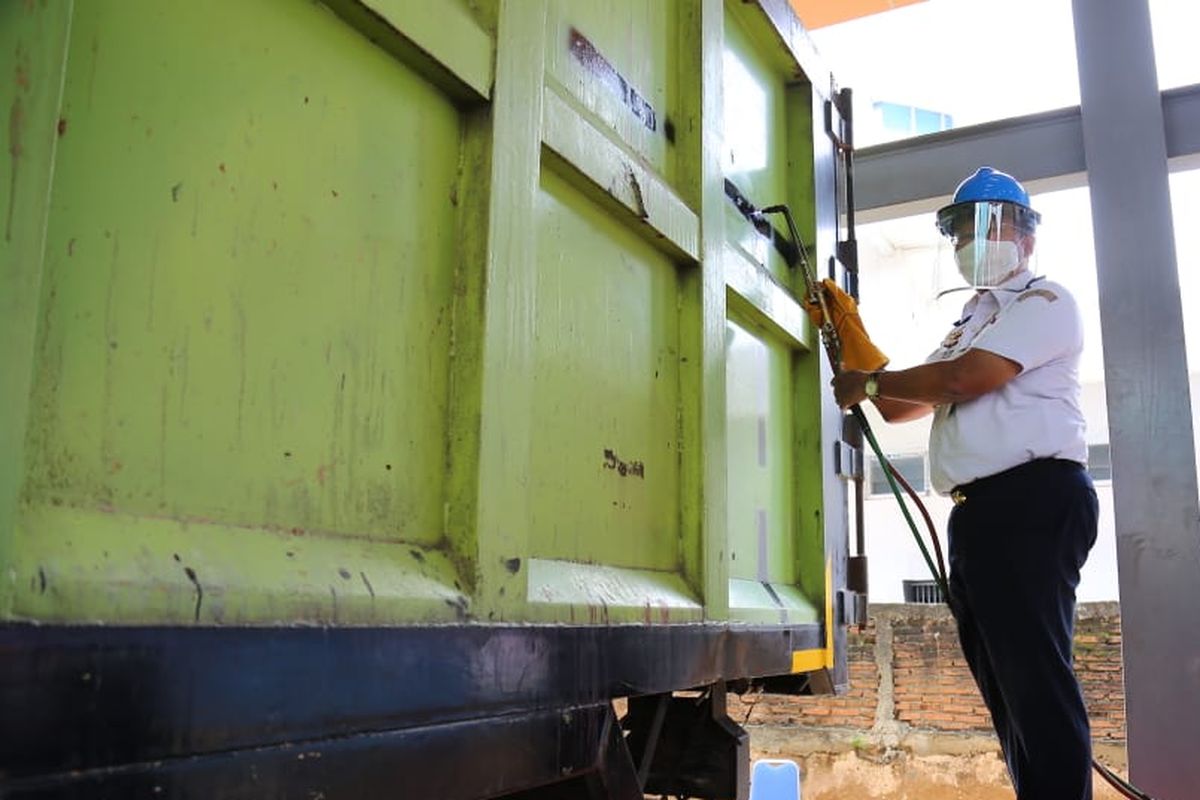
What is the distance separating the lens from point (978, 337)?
254 centimetres

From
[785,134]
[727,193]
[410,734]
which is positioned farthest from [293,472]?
[785,134]

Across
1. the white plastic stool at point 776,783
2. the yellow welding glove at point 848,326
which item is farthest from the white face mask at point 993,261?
the white plastic stool at point 776,783

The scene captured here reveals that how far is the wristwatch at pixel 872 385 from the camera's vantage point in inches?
103

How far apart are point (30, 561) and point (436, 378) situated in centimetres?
56

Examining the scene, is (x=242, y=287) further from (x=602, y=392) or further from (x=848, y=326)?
(x=848, y=326)

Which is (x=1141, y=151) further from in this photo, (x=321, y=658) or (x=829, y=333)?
(x=321, y=658)

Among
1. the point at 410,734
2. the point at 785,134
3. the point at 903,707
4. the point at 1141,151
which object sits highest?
the point at 1141,151

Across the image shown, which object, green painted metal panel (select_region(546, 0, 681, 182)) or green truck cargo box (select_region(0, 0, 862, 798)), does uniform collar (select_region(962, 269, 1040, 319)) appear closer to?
green truck cargo box (select_region(0, 0, 862, 798))

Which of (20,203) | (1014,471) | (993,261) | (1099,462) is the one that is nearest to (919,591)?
(1099,462)

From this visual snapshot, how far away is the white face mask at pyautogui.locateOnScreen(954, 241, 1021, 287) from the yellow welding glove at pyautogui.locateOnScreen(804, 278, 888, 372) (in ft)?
1.12

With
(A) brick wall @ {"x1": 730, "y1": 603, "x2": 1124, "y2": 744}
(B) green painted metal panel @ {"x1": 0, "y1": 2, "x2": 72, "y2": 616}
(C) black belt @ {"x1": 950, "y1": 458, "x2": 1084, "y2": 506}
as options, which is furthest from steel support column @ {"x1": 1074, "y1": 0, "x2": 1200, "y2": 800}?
(B) green painted metal panel @ {"x1": 0, "y1": 2, "x2": 72, "y2": 616}

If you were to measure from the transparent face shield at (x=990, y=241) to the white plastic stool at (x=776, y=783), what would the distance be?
9.32 feet

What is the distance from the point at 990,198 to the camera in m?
2.76

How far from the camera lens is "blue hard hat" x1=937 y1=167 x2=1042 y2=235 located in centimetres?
275
